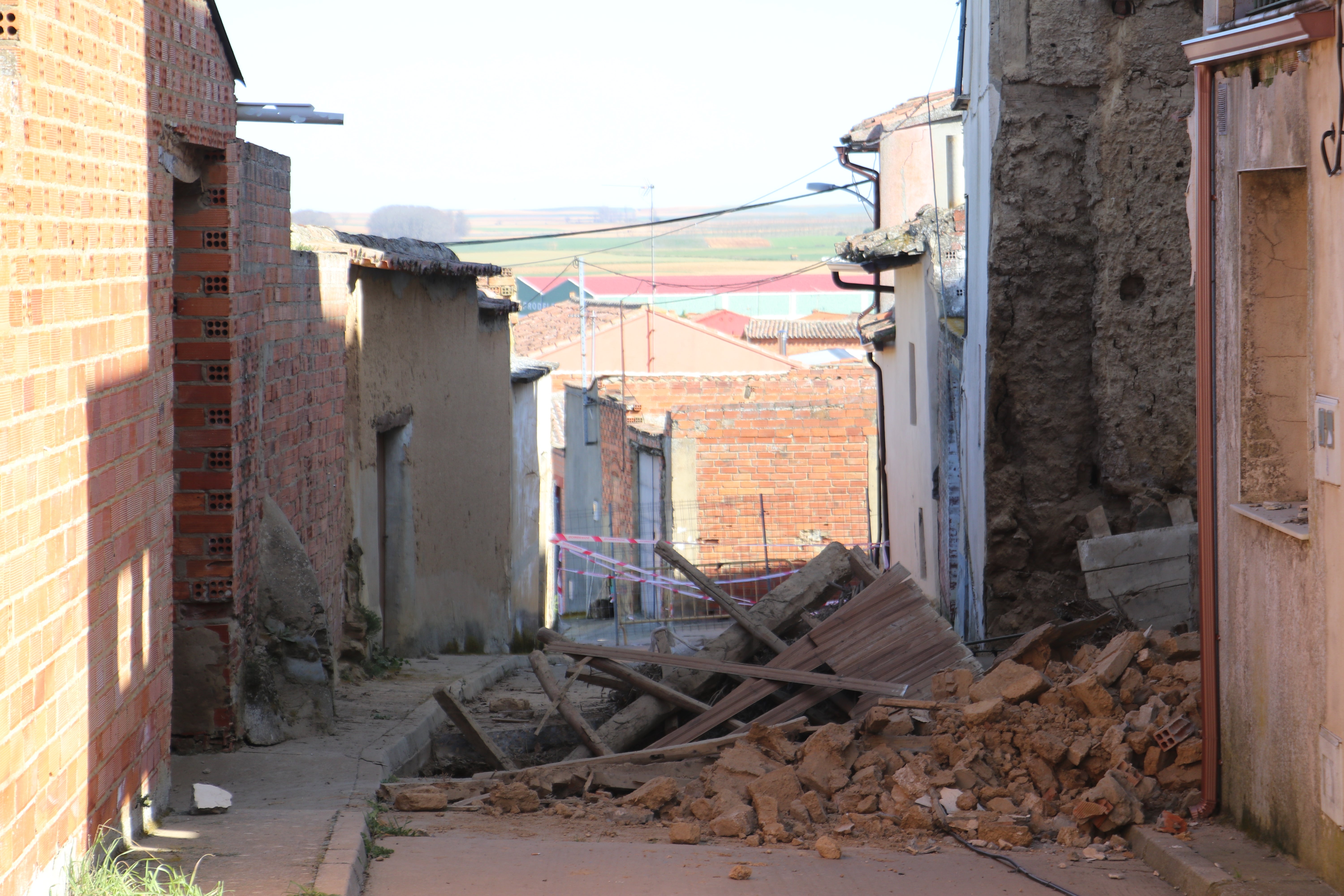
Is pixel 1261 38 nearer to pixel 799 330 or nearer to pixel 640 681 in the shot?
pixel 640 681

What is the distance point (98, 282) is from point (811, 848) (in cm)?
324

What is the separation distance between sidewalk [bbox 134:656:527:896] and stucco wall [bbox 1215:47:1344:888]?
3.06m

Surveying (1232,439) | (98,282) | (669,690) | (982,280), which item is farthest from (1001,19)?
(98,282)

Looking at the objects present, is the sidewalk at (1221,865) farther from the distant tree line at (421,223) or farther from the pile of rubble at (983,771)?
the distant tree line at (421,223)

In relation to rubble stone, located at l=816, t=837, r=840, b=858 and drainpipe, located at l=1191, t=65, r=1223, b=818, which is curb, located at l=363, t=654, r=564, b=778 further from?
drainpipe, located at l=1191, t=65, r=1223, b=818

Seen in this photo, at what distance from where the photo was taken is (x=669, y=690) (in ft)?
21.7

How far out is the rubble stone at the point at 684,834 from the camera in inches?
195

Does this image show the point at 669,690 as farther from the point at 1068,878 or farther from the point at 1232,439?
the point at 1232,439

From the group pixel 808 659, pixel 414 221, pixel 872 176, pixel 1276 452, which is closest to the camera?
pixel 1276 452

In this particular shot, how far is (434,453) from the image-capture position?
Answer: 10.7m

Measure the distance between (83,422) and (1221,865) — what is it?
3893mm

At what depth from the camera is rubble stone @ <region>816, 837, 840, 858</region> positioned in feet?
15.4

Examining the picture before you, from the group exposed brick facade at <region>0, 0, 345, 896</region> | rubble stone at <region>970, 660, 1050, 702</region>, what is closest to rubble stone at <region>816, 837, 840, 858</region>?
rubble stone at <region>970, 660, 1050, 702</region>

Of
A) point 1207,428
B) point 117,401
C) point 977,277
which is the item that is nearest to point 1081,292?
point 977,277
